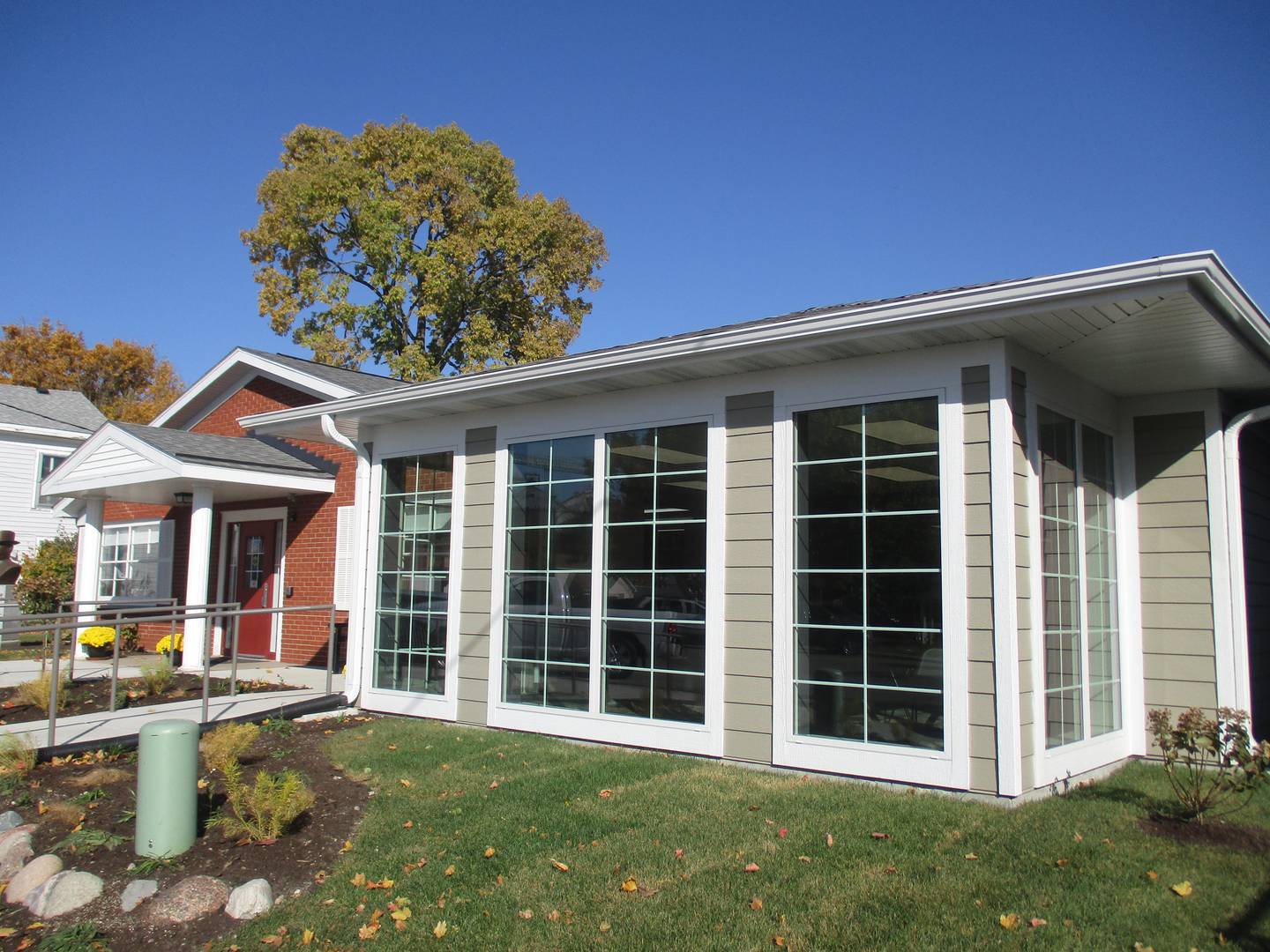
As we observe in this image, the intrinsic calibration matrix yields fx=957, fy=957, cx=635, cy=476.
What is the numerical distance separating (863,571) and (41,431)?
25398 mm

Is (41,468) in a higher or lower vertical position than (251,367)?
lower

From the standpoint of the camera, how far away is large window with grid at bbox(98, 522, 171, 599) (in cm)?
1692

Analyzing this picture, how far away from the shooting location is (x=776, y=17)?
44.9ft

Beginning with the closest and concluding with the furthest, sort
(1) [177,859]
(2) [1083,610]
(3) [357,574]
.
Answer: (1) [177,859] < (2) [1083,610] < (3) [357,574]

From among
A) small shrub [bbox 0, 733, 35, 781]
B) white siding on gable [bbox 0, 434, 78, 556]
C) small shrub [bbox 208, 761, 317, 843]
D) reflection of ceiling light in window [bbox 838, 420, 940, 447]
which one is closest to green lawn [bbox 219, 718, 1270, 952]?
small shrub [bbox 208, 761, 317, 843]

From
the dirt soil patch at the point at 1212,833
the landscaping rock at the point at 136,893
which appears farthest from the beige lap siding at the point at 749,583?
the landscaping rock at the point at 136,893

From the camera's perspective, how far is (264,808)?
5617mm

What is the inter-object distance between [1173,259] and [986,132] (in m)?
10.5

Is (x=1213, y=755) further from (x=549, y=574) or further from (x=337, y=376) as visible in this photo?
(x=337, y=376)

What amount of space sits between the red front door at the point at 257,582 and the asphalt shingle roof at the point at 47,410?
13.3 metres

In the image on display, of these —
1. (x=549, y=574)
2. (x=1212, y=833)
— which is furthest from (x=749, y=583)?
(x=1212, y=833)

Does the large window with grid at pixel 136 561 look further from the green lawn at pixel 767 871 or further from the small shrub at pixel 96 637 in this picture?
the green lawn at pixel 767 871

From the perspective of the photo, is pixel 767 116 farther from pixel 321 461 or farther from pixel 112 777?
pixel 112 777

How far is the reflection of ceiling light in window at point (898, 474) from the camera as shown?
641 centimetres
